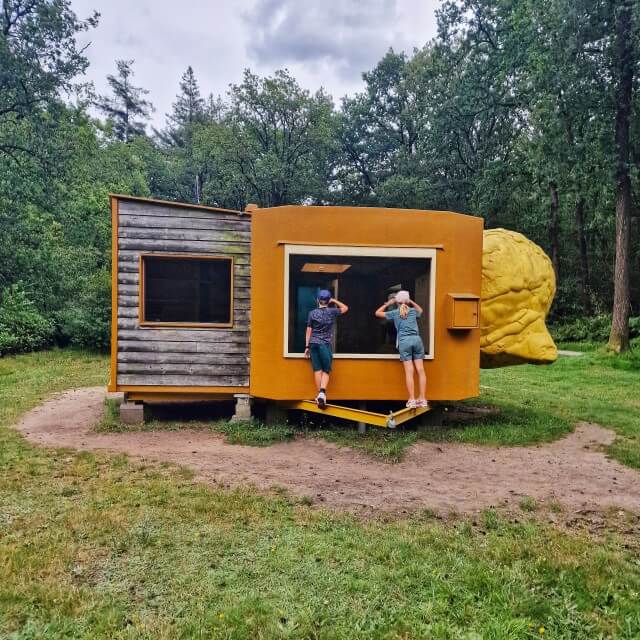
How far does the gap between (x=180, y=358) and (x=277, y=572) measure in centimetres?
457

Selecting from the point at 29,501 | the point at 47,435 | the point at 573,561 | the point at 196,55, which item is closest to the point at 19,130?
the point at 47,435

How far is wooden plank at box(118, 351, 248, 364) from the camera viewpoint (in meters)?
7.21

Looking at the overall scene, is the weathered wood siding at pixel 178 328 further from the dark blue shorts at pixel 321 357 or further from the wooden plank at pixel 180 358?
the dark blue shorts at pixel 321 357

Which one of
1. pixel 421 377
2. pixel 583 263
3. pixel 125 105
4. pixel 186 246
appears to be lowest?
pixel 421 377

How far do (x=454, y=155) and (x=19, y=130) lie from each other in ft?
68.8

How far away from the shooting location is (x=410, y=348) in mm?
6707

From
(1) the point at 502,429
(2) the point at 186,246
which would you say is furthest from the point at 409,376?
(2) the point at 186,246

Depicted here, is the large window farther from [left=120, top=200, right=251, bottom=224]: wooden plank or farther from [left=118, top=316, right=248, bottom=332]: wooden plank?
[left=120, top=200, right=251, bottom=224]: wooden plank

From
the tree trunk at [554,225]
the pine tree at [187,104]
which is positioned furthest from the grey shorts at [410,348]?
the pine tree at [187,104]

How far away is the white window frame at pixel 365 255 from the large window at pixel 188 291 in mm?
994

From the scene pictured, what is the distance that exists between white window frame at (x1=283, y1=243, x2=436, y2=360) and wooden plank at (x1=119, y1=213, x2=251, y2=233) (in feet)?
3.58

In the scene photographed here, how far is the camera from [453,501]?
4.48 metres

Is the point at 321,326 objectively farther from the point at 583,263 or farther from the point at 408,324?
the point at 583,263

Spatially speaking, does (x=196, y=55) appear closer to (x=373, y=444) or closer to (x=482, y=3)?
(x=482, y=3)
